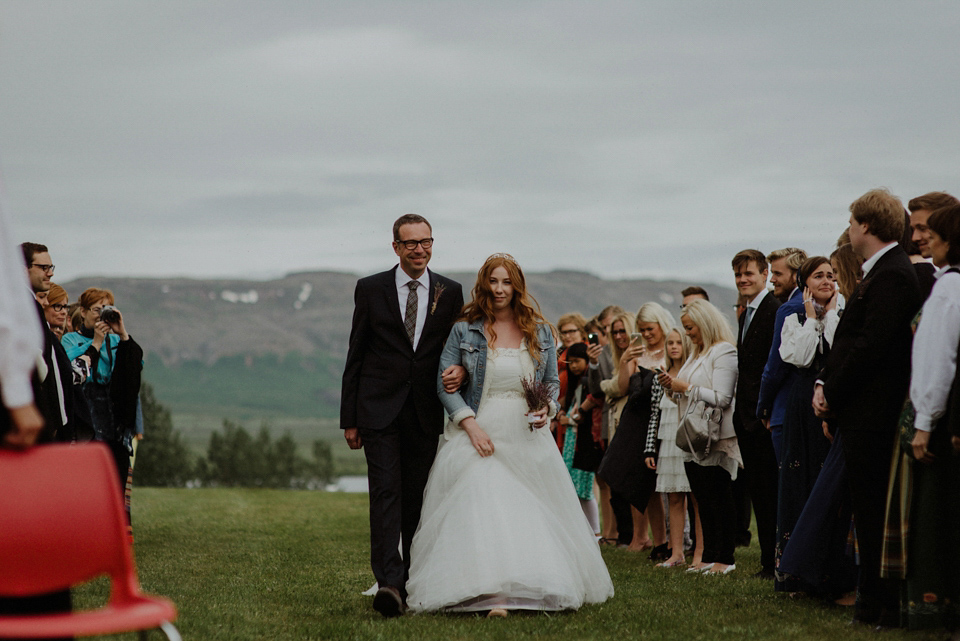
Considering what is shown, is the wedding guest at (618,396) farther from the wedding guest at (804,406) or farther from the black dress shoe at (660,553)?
the wedding guest at (804,406)

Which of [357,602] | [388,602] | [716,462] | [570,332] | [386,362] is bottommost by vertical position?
[357,602]

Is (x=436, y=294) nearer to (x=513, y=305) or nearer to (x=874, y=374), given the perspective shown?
(x=513, y=305)

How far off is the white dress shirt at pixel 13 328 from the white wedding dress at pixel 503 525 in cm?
359

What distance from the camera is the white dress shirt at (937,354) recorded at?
16.7 ft

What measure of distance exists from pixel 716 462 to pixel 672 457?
71 cm

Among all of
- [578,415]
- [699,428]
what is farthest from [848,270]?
[578,415]

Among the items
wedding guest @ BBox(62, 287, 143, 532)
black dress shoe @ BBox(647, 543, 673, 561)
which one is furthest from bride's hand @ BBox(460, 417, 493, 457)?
wedding guest @ BBox(62, 287, 143, 532)

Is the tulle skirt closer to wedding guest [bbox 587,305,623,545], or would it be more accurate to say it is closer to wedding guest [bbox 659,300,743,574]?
wedding guest [bbox 659,300,743,574]

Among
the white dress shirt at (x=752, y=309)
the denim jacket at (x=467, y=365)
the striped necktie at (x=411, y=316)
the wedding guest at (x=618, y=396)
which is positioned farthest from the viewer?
the wedding guest at (x=618, y=396)

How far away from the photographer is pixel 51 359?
6.51 metres

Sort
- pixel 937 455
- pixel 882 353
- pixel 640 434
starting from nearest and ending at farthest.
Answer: pixel 937 455, pixel 882 353, pixel 640 434

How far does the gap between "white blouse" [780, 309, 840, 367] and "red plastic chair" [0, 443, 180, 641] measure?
16.6 feet

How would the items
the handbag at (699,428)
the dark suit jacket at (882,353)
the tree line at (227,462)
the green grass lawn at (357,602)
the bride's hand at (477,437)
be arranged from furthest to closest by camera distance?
the tree line at (227,462), the handbag at (699,428), the bride's hand at (477,437), the green grass lawn at (357,602), the dark suit jacket at (882,353)

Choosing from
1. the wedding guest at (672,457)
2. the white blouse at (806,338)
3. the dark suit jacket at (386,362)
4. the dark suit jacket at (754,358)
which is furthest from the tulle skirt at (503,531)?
the wedding guest at (672,457)
